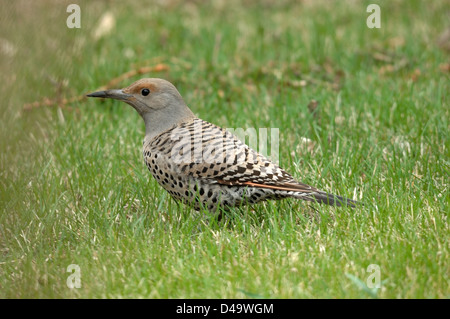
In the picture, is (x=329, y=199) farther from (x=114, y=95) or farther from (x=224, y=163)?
(x=114, y=95)

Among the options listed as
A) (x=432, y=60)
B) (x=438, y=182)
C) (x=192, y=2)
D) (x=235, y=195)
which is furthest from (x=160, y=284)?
(x=192, y=2)

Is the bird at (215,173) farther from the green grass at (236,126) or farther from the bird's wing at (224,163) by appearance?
the green grass at (236,126)

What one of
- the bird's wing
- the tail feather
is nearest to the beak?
the bird's wing

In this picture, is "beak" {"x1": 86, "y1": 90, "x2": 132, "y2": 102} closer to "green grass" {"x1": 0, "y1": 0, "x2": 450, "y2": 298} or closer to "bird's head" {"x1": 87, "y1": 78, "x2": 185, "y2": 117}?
"bird's head" {"x1": 87, "y1": 78, "x2": 185, "y2": 117}

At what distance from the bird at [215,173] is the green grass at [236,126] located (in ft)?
0.44

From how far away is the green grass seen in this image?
3.04m

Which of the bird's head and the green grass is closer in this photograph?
the green grass

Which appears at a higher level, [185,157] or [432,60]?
[432,60]

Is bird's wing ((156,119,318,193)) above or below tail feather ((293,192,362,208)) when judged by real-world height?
above

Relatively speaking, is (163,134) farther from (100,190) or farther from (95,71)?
(95,71)

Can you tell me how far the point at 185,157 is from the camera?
4055 millimetres

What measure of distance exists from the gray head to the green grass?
46cm
